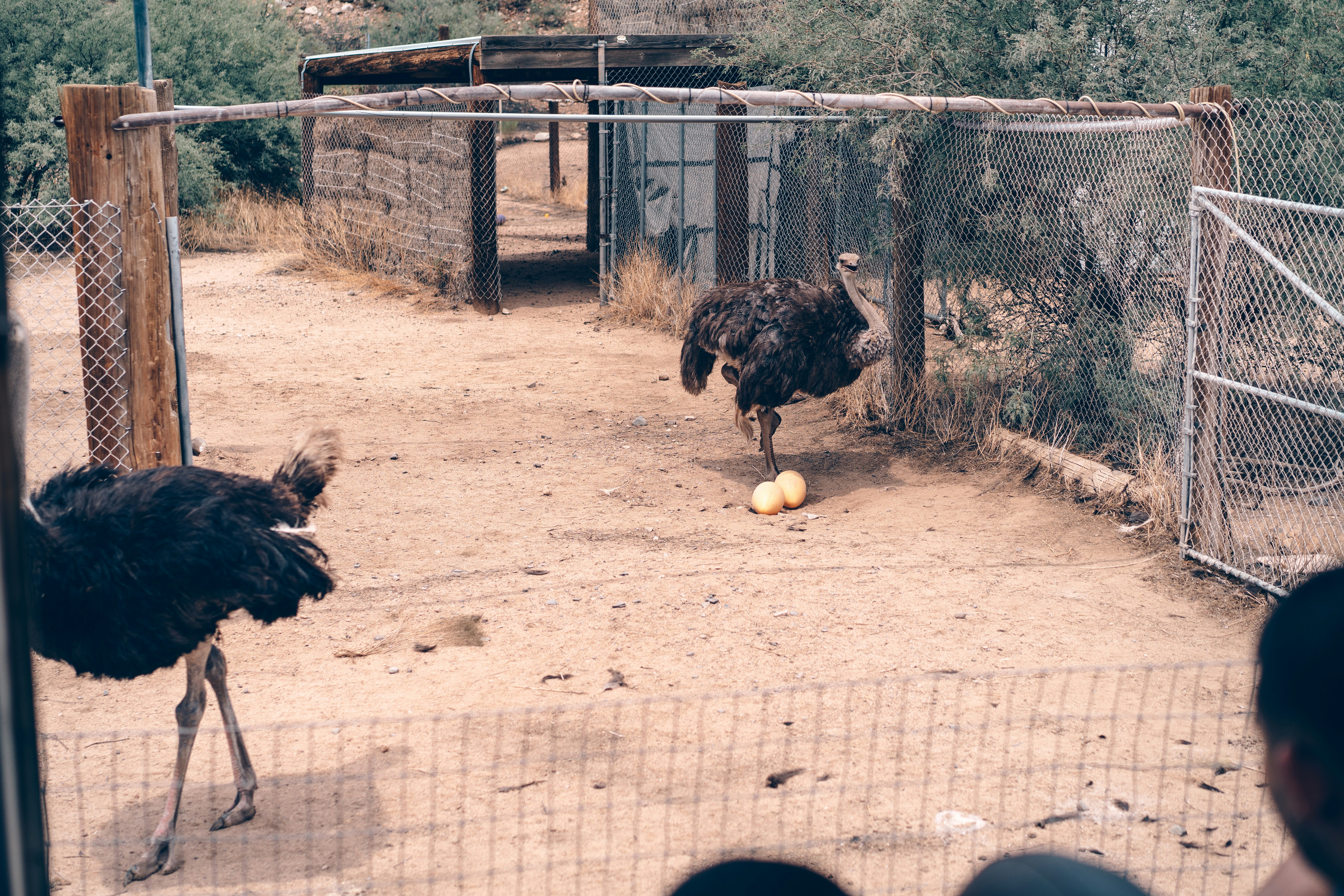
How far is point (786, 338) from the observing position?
24.5 feet

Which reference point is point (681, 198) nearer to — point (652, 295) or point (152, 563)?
point (652, 295)

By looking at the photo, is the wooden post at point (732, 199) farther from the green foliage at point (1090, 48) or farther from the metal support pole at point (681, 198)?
the green foliage at point (1090, 48)

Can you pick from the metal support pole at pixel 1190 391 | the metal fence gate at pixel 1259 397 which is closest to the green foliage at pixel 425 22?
the metal fence gate at pixel 1259 397

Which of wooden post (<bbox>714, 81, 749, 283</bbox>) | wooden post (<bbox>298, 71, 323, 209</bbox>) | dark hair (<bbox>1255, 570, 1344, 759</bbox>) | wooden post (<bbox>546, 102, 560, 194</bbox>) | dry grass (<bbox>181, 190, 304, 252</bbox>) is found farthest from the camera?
wooden post (<bbox>546, 102, 560, 194</bbox>)

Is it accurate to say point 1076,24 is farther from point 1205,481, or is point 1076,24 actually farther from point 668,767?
point 668,767

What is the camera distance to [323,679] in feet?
17.0

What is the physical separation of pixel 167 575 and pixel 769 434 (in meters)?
4.55

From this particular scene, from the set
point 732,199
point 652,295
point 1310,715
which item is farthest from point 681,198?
point 1310,715

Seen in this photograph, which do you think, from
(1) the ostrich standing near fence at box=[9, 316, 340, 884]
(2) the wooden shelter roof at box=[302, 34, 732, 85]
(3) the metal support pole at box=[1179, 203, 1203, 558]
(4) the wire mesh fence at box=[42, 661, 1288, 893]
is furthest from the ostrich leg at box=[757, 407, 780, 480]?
(2) the wooden shelter roof at box=[302, 34, 732, 85]

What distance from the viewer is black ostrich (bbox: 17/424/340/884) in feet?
12.3

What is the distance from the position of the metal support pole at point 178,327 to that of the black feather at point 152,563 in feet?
5.00

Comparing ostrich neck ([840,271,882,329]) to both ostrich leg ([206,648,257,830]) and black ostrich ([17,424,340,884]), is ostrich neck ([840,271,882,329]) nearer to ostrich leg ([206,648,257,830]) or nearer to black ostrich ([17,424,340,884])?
black ostrich ([17,424,340,884])

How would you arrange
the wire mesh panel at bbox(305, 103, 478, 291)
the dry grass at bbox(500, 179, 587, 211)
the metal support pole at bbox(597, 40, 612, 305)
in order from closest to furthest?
the metal support pole at bbox(597, 40, 612, 305) → the wire mesh panel at bbox(305, 103, 478, 291) → the dry grass at bbox(500, 179, 587, 211)

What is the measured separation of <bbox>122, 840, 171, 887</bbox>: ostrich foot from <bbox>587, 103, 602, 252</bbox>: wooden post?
503 inches
